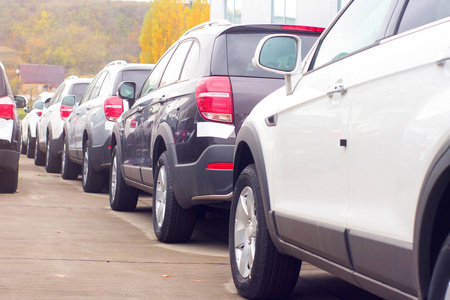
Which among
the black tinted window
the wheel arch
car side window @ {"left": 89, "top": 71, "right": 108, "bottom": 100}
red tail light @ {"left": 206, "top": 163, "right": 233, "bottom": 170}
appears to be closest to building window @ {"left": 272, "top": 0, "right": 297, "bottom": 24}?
car side window @ {"left": 89, "top": 71, "right": 108, "bottom": 100}

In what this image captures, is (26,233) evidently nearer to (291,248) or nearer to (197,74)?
(197,74)

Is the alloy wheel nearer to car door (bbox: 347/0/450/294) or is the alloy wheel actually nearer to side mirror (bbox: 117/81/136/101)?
car door (bbox: 347/0/450/294)

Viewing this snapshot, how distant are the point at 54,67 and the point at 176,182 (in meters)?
156

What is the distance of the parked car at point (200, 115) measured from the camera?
18.9ft

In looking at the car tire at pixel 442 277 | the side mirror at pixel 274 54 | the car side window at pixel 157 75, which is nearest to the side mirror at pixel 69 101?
the car side window at pixel 157 75

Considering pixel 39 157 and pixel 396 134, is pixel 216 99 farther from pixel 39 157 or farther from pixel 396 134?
pixel 39 157

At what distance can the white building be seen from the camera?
20766 millimetres

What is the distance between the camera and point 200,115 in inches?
231

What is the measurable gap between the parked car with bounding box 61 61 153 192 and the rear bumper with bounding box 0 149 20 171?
120 cm

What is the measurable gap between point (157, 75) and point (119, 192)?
1.58 metres

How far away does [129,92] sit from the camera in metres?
8.76

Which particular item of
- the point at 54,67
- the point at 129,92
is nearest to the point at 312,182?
the point at 129,92

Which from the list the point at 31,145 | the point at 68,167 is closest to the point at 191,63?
the point at 68,167

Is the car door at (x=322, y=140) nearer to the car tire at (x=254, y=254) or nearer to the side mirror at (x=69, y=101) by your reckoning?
the car tire at (x=254, y=254)
